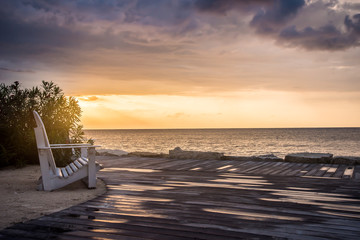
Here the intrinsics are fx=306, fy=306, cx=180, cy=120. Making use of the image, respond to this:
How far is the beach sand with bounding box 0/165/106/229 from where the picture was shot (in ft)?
13.0

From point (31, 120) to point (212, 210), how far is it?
807 cm

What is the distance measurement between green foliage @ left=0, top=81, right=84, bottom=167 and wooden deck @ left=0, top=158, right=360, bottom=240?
13.2 feet

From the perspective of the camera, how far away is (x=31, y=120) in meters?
10.0

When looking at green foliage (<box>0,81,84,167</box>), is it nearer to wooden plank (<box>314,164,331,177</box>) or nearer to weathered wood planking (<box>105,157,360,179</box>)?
weathered wood planking (<box>105,157,360,179</box>)

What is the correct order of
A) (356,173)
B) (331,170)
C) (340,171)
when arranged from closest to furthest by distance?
(356,173), (340,171), (331,170)

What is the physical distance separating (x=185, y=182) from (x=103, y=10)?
358 inches

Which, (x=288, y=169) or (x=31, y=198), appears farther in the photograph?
(x=288, y=169)

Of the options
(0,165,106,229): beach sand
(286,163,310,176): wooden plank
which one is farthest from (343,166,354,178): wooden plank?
(0,165,106,229): beach sand

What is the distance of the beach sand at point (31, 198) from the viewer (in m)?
3.97

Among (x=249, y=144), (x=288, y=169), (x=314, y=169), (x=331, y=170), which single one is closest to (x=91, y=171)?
(x=288, y=169)

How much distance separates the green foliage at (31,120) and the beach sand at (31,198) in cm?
253

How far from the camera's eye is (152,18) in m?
14.0

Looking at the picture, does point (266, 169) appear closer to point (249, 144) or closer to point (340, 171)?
point (340, 171)

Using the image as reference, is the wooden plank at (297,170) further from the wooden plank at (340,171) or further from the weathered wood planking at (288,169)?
the wooden plank at (340,171)
